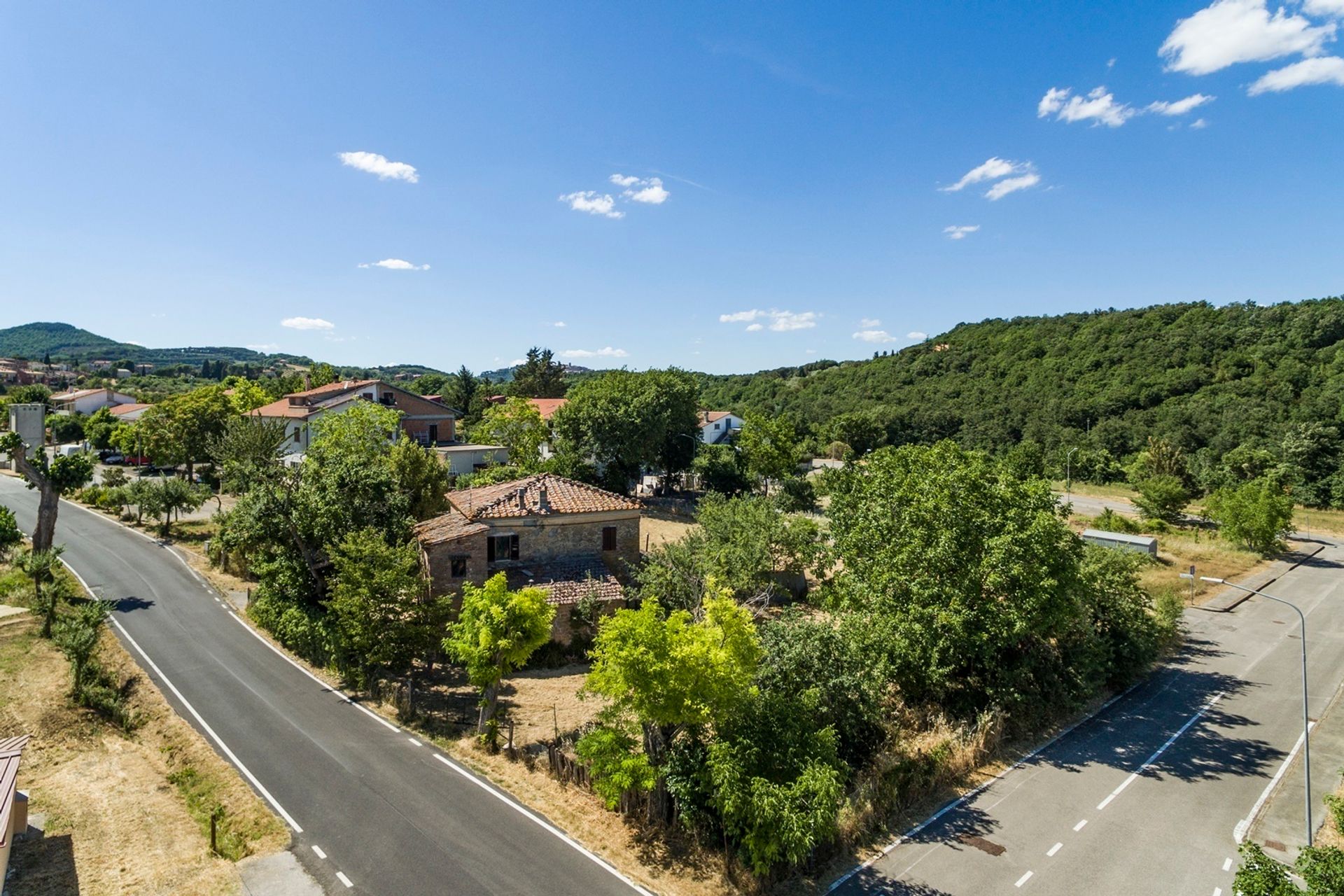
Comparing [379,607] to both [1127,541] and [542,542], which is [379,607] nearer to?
[542,542]

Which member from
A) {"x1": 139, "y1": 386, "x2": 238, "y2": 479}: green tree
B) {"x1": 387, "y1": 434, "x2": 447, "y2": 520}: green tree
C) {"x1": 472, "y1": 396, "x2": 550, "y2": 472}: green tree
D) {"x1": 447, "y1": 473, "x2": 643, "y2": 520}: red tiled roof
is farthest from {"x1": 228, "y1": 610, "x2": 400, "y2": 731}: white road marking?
{"x1": 139, "y1": 386, "x2": 238, "y2": 479}: green tree

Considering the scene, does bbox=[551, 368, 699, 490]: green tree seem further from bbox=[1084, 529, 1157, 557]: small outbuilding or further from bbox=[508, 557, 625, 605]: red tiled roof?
bbox=[1084, 529, 1157, 557]: small outbuilding

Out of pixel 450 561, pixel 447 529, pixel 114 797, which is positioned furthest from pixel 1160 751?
pixel 114 797

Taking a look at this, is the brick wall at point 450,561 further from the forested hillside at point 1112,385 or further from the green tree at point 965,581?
the forested hillside at point 1112,385

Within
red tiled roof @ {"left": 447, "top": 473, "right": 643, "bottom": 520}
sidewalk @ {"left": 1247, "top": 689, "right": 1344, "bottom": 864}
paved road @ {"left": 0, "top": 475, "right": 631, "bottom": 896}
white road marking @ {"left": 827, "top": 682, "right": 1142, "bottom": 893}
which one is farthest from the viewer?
red tiled roof @ {"left": 447, "top": 473, "right": 643, "bottom": 520}

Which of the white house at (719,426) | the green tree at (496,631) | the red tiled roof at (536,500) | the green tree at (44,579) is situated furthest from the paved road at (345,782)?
the white house at (719,426)

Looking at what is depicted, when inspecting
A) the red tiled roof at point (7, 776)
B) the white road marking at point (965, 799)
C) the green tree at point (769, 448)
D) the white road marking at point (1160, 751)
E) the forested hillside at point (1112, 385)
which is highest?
the forested hillside at point (1112, 385)
